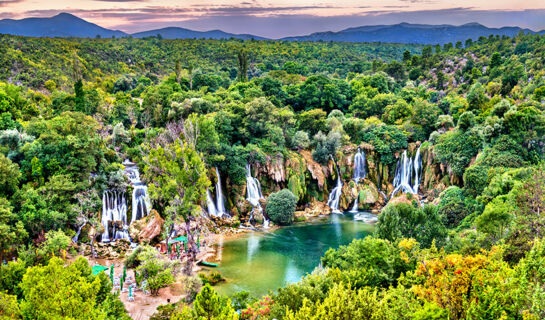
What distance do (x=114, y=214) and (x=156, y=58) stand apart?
232 ft

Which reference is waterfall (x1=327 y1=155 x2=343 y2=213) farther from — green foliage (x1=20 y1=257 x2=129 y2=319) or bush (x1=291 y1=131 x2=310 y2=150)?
green foliage (x1=20 y1=257 x2=129 y2=319)

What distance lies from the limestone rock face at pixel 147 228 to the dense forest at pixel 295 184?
224 mm

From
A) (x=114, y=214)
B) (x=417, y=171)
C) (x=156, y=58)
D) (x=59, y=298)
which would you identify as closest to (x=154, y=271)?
(x=114, y=214)

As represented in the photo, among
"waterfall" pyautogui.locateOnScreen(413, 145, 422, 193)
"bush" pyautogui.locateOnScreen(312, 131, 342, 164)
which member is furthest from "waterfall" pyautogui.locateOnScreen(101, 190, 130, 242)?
"waterfall" pyautogui.locateOnScreen(413, 145, 422, 193)

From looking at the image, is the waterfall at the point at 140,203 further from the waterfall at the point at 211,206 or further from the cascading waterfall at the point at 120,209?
the waterfall at the point at 211,206

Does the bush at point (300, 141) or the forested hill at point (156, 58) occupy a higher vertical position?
the forested hill at point (156, 58)

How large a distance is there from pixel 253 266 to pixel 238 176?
462 inches

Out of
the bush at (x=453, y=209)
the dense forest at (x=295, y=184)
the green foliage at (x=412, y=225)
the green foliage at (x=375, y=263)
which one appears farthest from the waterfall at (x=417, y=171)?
the green foliage at (x=375, y=263)

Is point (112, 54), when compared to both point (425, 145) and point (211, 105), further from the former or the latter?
point (425, 145)

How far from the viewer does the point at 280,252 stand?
1201 inches

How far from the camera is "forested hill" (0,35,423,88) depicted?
6112cm

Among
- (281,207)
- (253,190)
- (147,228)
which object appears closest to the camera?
(147,228)

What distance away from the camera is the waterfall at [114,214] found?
30.3 meters

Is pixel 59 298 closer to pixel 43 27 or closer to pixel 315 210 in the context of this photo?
pixel 315 210
